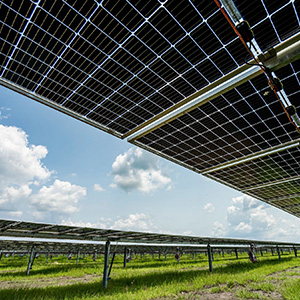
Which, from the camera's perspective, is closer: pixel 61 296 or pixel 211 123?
pixel 61 296

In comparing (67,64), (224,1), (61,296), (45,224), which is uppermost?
(67,64)

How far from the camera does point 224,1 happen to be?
22.3 ft

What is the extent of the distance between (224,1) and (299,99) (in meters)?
8.94

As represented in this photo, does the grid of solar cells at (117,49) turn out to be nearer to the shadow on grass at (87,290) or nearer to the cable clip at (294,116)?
the cable clip at (294,116)

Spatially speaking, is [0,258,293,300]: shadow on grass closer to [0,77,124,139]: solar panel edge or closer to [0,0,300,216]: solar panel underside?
[0,77,124,139]: solar panel edge

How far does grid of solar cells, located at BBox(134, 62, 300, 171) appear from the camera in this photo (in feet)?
39.9

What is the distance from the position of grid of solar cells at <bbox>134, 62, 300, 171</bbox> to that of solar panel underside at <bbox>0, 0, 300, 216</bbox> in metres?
0.07

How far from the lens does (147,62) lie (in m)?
10.5

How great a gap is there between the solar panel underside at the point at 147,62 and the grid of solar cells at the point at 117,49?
0.14ft

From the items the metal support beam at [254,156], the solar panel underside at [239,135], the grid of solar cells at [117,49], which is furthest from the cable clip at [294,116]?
the metal support beam at [254,156]

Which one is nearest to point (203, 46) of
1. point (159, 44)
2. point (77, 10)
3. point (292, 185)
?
point (159, 44)

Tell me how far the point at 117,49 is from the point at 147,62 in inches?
62.3

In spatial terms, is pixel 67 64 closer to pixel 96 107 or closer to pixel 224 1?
pixel 96 107

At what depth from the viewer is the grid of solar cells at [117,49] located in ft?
27.4
